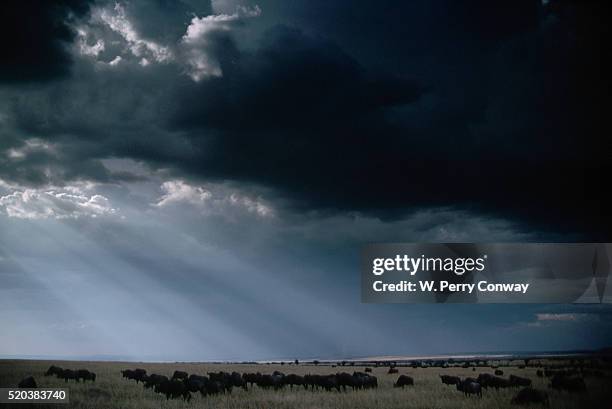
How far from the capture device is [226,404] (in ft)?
77.9

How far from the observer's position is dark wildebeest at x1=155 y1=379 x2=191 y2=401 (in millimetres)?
25625

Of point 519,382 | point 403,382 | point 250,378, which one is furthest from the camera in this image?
point 403,382

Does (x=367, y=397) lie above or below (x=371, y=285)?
below

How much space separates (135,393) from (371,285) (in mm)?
12951

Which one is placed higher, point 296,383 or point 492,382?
point 296,383

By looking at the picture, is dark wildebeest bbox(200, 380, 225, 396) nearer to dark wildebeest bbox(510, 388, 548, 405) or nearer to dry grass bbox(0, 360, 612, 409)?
dry grass bbox(0, 360, 612, 409)

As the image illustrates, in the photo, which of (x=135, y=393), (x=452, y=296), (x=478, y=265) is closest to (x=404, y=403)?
(x=452, y=296)

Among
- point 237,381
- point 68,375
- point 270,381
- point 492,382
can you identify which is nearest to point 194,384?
point 237,381

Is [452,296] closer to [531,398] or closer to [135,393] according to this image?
[531,398]

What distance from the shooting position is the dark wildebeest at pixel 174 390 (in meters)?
25.6

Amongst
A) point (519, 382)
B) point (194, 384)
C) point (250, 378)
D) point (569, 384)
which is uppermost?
point (194, 384)

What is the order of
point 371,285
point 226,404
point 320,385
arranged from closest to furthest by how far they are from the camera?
1. point 226,404
2. point 371,285
3. point 320,385

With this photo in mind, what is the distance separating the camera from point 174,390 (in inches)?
1022

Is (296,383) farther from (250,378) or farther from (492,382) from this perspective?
(492,382)
